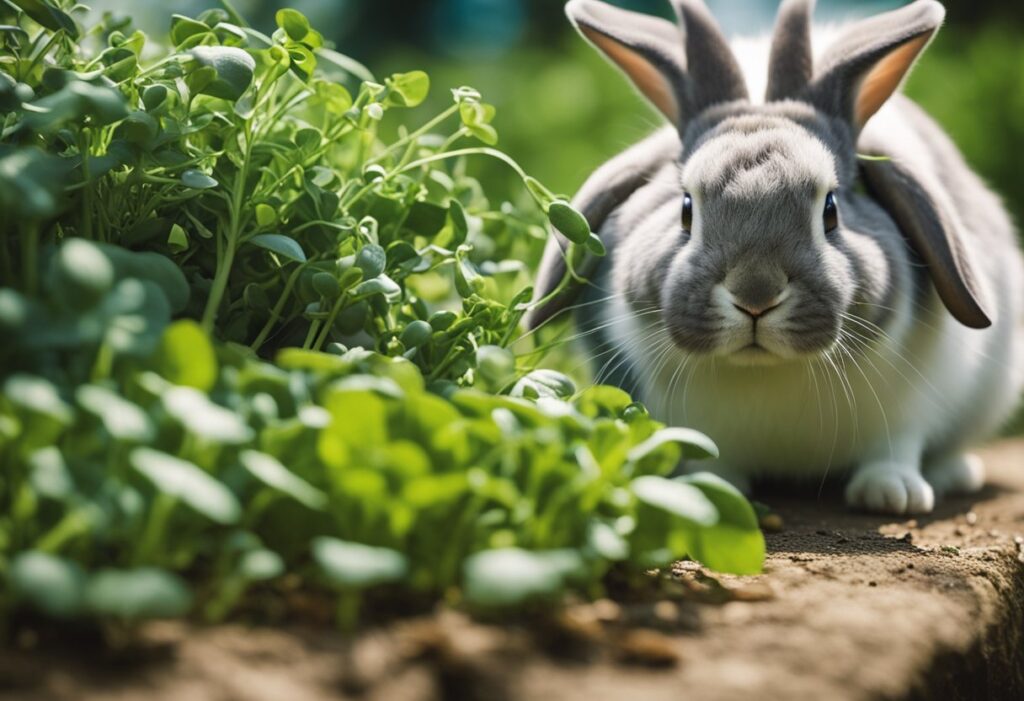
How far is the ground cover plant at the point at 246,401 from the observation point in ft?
5.28

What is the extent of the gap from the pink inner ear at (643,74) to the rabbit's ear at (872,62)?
1.37 ft

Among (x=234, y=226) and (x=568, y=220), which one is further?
(x=568, y=220)

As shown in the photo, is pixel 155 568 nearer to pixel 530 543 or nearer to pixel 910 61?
pixel 530 543

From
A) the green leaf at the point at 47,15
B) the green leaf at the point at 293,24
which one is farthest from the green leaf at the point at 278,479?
the green leaf at the point at 47,15

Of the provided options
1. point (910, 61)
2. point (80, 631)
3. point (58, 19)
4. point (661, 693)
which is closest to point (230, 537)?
point (80, 631)

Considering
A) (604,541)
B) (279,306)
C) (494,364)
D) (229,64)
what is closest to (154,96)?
(229,64)

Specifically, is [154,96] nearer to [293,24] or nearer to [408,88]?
[293,24]

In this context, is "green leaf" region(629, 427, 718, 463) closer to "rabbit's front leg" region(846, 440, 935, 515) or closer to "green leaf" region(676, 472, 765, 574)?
"green leaf" region(676, 472, 765, 574)

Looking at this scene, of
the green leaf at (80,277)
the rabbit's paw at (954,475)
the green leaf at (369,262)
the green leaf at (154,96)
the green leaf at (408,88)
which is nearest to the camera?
the green leaf at (80,277)

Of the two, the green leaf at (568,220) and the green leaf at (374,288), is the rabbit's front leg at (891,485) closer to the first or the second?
the green leaf at (568,220)

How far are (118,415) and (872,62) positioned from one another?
2.41 m

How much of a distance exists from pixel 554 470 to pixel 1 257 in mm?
1142

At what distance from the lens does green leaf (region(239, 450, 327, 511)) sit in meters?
1.61

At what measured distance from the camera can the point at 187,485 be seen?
1.52 meters
